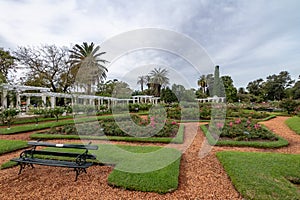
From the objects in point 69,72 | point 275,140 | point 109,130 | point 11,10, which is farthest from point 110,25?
point 69,72

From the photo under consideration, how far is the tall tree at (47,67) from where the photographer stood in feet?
62.7

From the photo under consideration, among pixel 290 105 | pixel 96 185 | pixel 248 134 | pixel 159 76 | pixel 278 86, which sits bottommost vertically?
pixel 96 185

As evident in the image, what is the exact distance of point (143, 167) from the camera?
3379mm

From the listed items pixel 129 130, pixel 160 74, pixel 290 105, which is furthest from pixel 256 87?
pixel 129 130

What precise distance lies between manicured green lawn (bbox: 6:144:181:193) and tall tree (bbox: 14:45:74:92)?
784 inches

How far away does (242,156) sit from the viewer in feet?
13.1

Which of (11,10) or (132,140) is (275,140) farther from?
(11,10)

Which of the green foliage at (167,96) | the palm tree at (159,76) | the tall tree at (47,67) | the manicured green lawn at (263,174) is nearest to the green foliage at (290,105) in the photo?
the palm tree at (159,76)

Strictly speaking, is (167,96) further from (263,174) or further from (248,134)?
(263,174)

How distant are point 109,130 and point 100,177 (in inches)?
157

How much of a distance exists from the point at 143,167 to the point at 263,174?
7.96 feet

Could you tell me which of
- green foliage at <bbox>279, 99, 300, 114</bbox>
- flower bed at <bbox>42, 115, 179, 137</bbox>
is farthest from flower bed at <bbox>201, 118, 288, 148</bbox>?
green foliage at <bbox>279, 99, 300, 114</bbox>

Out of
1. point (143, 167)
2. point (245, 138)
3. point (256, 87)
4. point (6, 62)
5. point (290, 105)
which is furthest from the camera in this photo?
point (256, 87)

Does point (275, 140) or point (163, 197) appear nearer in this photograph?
point (163, 197)
